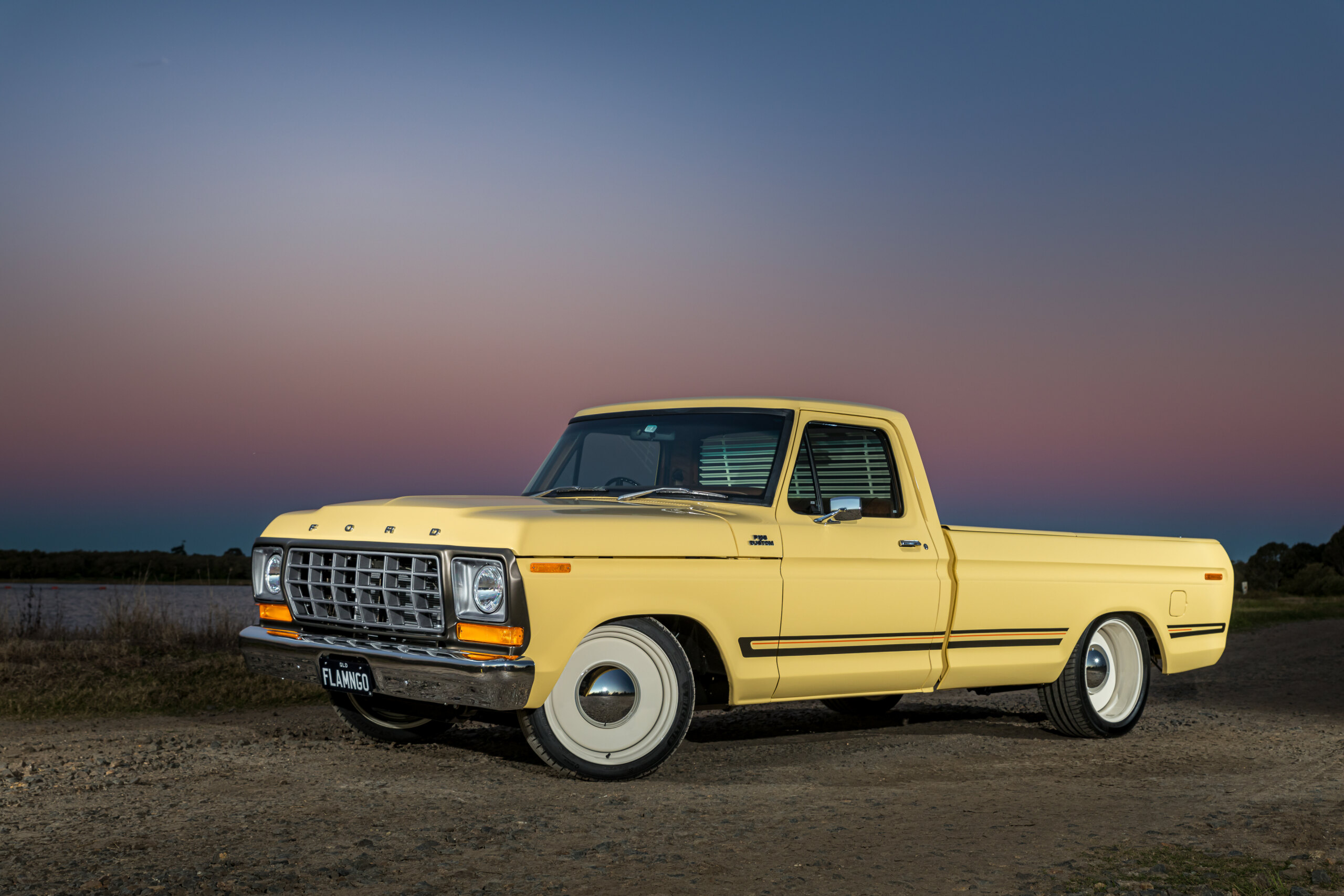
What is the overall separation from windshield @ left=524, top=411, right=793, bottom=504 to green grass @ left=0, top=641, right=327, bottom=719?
15.1 ft

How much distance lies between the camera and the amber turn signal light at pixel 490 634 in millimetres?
6113

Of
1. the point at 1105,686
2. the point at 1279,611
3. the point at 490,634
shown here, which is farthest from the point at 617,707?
the point at 1279,611

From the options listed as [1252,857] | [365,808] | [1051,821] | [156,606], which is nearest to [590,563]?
[365,808]

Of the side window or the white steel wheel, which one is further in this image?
the white steel wheel

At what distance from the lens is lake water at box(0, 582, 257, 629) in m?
15.4

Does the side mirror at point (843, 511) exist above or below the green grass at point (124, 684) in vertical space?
above

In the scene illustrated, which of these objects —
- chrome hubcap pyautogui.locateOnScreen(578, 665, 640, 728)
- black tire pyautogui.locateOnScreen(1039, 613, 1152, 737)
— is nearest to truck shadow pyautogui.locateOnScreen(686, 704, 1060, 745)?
black tire pyautogui.locateOnScreen(1039, 613, 1152, 737)

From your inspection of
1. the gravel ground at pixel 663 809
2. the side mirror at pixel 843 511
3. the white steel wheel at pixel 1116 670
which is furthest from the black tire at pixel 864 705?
the side mirror at pixel 843 511

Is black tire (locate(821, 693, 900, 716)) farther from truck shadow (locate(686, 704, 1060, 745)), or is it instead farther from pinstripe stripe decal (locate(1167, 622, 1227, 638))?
pinstripe stripe decal (locate(1167, 622, 1227, 638))

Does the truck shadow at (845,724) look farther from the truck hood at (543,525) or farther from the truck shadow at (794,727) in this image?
the truck hood at (543,525)

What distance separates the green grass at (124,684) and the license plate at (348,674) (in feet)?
15.2

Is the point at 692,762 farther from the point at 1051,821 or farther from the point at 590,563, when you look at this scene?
the point at 1051,821

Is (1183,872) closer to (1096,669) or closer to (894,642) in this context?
(894,642)

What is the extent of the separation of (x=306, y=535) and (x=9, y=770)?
2.11 m
